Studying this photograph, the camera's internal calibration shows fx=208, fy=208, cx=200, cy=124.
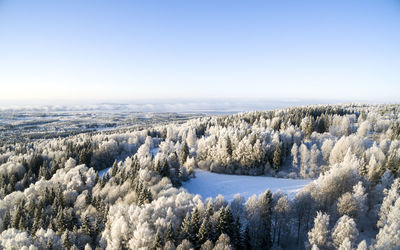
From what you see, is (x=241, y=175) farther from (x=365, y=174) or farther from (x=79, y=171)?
(x=79, y=171)

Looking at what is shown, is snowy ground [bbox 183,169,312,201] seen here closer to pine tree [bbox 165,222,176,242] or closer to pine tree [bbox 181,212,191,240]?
pine tree [bbox 181,212,191,240]

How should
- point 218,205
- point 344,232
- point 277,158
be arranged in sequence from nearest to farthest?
point 344,232
point 218,205
point 277,158

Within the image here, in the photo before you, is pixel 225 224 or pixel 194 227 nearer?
pixel 225 224

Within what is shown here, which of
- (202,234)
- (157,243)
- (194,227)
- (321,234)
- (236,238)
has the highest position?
(321,234)

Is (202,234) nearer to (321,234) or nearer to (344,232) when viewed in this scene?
(321,234)

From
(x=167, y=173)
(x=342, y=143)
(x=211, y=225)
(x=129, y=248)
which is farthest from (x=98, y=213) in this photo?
(x=342, y=143)

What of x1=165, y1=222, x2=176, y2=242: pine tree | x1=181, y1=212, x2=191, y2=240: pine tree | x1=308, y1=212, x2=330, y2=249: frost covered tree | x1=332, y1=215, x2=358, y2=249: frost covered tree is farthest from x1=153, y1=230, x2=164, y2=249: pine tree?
x1=332, y1=215, x2=358, y2=249: frost covered tree

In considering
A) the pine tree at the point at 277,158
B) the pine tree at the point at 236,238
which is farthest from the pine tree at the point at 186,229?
the pine tree at the point at 277,158

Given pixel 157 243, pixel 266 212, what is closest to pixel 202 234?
pixel 157 243

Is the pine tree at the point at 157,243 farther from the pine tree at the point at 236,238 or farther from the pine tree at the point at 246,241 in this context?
the pine tree at the point at 246,241
